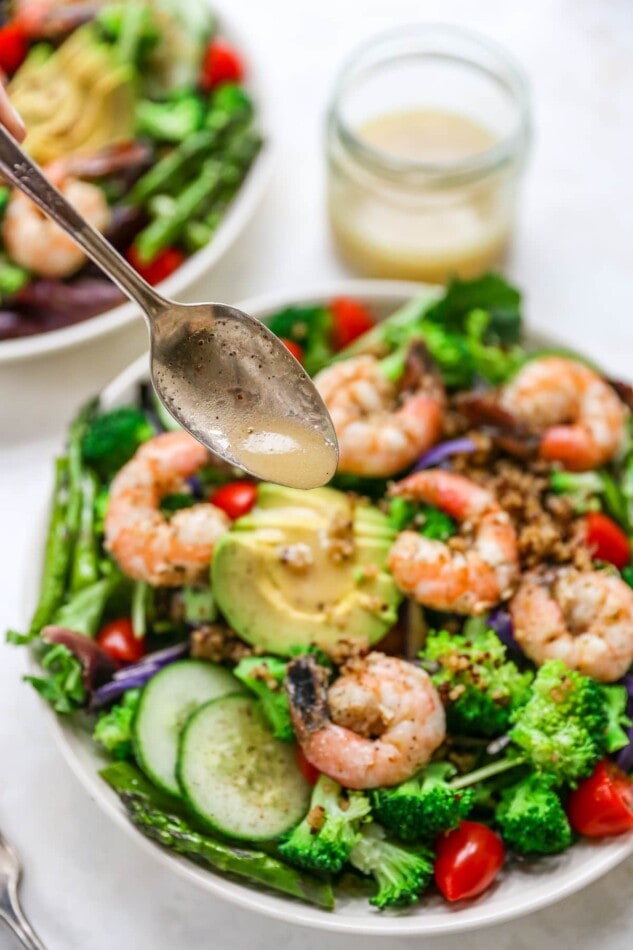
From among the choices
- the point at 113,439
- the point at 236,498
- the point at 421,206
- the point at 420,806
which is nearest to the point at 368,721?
the point at 420,806

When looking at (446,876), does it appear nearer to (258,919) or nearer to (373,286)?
(258,919)

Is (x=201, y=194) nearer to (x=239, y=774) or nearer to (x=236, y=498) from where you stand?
(x=236, y=498)

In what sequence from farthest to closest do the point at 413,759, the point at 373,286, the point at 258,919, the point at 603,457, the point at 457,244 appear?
the point at 457,244, the point at 373,286, the point at 603,457, the point at 258,919, the point at 413,759

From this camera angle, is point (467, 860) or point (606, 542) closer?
point (467, 860)

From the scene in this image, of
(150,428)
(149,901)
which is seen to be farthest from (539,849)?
(150,428)

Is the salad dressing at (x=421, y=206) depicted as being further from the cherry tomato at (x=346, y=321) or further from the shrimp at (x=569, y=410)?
the shrimp at (x=569, y=410)

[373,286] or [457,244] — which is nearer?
[373,286]
